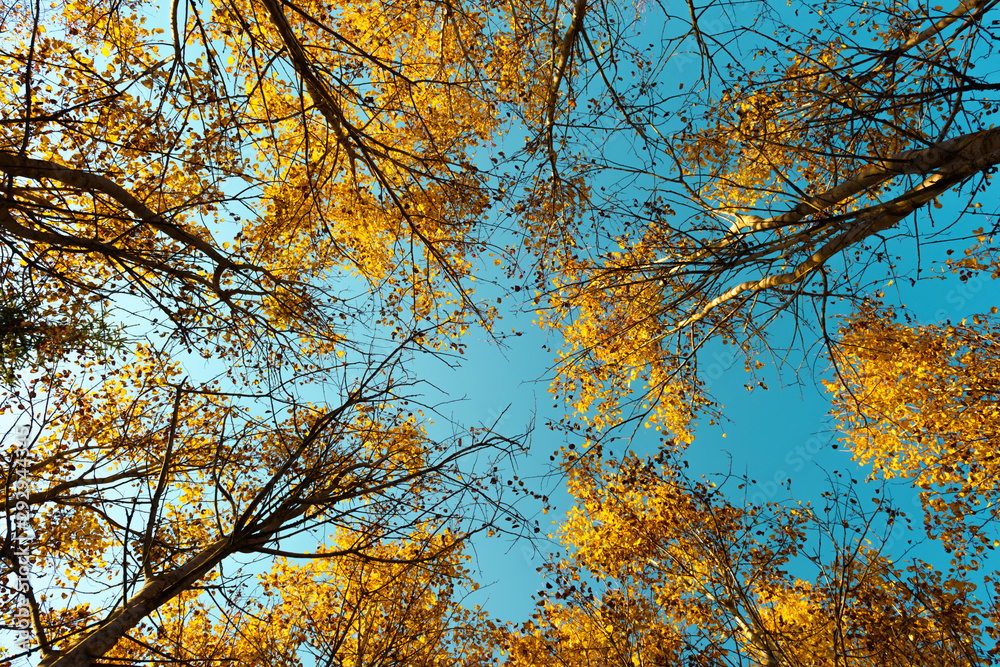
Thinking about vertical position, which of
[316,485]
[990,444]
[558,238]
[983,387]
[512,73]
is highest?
[512,73]

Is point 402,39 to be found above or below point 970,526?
above

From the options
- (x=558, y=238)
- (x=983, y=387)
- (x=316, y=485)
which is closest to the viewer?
(x=316, y=485)

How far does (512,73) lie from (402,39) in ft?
7.69

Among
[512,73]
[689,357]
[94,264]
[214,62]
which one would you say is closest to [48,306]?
[94,264]

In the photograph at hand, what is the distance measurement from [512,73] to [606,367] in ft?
16.8

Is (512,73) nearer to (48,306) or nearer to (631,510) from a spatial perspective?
(48,306)

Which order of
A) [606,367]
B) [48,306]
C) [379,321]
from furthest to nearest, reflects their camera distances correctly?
[606,367]
[48,306]
[379,321]

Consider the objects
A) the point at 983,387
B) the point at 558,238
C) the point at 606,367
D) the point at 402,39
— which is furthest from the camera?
the point at 606,367

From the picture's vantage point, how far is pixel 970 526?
625cm

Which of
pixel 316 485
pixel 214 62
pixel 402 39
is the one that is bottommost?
pixel 316 485

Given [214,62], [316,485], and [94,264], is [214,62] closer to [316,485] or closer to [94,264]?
[316,485]

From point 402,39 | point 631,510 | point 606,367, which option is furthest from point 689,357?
point 402,39

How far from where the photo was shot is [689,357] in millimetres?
5684

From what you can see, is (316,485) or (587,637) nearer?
(316,485)
